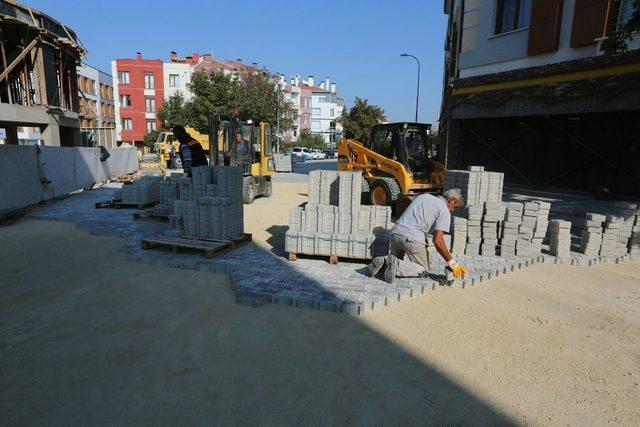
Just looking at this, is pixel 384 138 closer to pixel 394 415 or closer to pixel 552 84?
pixel 552 84

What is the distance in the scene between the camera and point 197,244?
7.41 meters

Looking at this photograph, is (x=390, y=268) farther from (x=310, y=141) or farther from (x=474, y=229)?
(x=310, y=141)

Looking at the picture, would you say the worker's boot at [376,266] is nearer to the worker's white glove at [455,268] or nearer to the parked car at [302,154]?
the worker's white glove at [455,268]

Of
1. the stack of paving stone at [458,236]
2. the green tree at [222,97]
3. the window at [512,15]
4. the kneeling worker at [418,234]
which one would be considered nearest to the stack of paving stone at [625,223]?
the stack of paving stone at [458,236]

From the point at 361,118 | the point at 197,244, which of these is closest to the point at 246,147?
the point at 197,244

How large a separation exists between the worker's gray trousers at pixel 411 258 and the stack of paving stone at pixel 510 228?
2.50 m

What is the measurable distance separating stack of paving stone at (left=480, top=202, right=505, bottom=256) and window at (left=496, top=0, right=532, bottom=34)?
10975 millimetres

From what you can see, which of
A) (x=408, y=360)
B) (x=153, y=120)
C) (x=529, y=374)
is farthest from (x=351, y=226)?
(x=153, y=120)

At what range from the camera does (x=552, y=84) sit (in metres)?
13.9

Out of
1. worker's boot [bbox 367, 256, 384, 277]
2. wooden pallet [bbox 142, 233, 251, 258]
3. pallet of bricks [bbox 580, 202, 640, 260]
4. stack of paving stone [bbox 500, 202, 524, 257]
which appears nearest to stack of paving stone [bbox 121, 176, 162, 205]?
wooden pallet [bbox 142, 233, 251, 258]

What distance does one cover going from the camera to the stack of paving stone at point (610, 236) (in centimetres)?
809

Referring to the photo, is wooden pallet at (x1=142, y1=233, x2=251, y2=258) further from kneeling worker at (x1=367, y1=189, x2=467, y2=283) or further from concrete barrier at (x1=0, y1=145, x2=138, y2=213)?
concrete barrier at (x1=0, y1=145, x2=138, y2=213)

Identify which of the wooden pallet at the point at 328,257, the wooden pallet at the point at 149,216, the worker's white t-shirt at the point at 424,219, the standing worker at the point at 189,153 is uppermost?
the standing worker at the point at 189,153

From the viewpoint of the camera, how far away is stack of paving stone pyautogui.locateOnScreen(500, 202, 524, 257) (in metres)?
7.78
